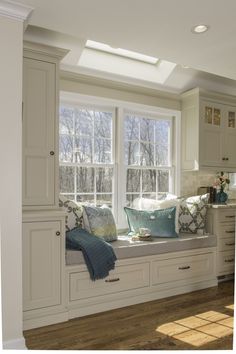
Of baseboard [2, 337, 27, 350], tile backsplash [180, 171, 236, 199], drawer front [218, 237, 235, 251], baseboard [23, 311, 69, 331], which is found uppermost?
tile backsplash [180, 171, 236, 199]

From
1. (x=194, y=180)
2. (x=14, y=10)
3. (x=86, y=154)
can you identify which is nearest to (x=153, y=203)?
(x=194, y=180)

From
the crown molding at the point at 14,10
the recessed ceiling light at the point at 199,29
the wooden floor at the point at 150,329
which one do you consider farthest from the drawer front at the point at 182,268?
the crown molding at the point at 14,10

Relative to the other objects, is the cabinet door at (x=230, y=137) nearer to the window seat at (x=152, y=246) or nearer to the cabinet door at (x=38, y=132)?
the window seat at (x=152, y=246)

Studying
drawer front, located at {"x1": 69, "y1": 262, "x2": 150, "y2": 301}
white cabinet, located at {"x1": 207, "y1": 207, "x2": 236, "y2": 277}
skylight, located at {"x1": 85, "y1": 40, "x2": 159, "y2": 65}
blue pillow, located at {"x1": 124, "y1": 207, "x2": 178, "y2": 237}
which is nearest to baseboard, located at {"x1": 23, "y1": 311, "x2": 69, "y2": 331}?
drawer front, located at {"x1": 69, "y1": 262, "x2": 150, "y2": 301}

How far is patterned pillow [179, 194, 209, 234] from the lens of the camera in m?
4.07

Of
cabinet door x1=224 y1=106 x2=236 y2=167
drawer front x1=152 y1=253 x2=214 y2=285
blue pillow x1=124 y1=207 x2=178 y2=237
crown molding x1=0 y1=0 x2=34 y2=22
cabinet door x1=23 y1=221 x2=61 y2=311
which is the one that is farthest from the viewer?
cabinet door x1=224 y1=106 x2=236 y2=167

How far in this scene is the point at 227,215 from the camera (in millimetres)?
4188

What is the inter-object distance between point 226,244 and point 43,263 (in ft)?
7.80

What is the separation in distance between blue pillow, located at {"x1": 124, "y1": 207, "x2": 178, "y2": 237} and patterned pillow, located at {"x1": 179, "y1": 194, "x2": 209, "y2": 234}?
0.90ft

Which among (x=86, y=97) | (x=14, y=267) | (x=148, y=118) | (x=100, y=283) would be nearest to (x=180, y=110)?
(x=148, y=118)

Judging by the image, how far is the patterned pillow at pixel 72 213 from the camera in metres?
3.38

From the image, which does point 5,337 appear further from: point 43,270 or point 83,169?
point 83,169

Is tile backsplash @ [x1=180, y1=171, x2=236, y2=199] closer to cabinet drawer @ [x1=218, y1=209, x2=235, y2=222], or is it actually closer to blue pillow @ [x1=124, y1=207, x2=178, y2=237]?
cabinet drawer @ [x1=218, y1=209, x2=235, y2=222]

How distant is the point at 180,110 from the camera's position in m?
4.63
